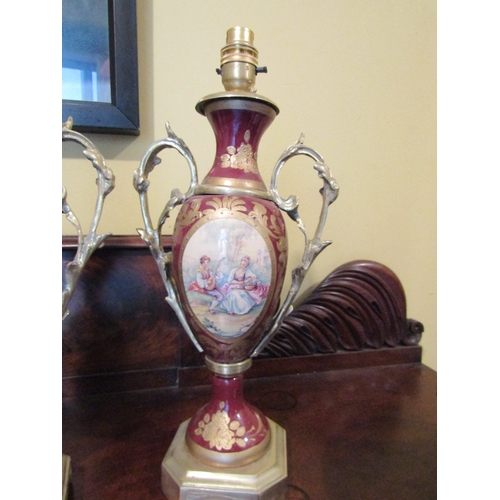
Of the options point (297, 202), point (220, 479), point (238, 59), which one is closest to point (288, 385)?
point (220, 479)

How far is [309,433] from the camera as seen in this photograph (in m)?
0.54

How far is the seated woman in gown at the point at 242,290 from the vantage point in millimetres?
399

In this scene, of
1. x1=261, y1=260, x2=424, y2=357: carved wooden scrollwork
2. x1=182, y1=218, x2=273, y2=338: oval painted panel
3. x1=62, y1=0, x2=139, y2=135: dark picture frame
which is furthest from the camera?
x1=261, y1=260, x2=424, y2=357: carved wooden scrollwork

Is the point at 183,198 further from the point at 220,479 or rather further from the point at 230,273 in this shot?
the point at 220,479

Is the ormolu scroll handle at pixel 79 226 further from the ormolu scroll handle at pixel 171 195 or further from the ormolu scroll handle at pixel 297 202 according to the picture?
the ormolu scroll handle at pixel 297 202

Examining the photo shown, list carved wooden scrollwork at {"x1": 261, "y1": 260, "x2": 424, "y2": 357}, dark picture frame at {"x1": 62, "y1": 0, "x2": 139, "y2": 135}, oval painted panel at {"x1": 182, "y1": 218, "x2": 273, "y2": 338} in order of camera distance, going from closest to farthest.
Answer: oval painted panel at {"x1": 182, "y1": 218, "x2": 273, "y2": 338} < dark picture frame at {"x1": 62, "y1": 0, "x2": 139, "y2": 135} < carved wooden scrollwork at {"x1": 261, "y1": 260, "x2": 424, "y2": 357}

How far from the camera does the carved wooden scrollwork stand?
0.73 m

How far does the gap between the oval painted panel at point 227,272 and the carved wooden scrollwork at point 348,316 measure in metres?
0.33

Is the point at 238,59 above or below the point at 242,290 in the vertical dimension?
above

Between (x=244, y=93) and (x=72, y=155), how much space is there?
403 millimetres

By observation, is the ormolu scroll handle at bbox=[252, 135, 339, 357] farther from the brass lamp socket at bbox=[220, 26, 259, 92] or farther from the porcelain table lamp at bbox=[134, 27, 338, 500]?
the brass lamp socket at bbox=[220, 26, 259, 92]

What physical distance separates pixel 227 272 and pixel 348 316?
1.47 feet

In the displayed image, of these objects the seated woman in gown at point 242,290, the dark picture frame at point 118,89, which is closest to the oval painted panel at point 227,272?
the seated woman in gown at point 242,290

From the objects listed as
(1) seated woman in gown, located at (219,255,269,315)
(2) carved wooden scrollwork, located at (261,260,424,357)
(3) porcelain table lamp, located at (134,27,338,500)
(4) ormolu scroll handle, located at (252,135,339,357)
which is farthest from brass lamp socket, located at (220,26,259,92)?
(2) carved wooden scrollwork, located at (261,260,424,357)
